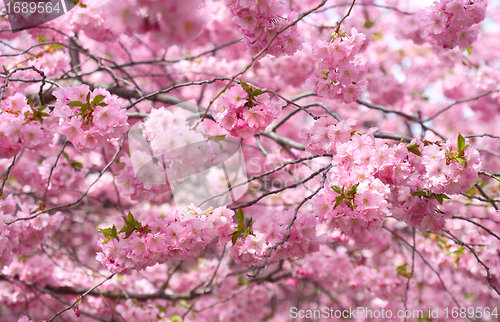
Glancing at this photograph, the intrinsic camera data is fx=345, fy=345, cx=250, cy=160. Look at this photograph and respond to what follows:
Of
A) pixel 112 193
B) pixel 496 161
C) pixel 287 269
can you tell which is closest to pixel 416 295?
pixel 287 269

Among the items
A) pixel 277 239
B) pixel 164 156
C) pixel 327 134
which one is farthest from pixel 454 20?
pixel 164 156

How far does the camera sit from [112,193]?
15.8 ft

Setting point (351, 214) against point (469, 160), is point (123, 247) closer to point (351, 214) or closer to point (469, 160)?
point (351, 214)

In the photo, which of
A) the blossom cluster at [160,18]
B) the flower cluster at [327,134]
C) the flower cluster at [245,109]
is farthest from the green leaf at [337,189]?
the blossom cluster at [160,18]

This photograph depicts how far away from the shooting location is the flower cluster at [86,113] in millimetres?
1490

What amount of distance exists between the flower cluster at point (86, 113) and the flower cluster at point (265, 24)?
0.68m

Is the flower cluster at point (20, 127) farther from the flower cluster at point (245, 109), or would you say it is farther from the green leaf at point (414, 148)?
the green leaf at point (414, 148)

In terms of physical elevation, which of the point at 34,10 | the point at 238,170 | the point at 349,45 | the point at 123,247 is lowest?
the point at 123,247

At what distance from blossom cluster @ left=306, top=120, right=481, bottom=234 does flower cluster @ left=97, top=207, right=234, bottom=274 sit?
484 millimetres

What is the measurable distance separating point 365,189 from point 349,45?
732 mm

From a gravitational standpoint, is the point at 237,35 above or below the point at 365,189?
above

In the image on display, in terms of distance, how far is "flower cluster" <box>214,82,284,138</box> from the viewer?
1.54 metres

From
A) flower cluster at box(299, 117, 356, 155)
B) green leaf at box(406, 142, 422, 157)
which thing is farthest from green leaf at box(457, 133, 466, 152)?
flower cluster at box(299, 117, 356, 155)

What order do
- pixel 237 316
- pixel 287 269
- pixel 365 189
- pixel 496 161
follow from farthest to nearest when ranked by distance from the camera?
pixel 496 161 < pixel 237 316 < pixel 287 269 < pixel 365 189
